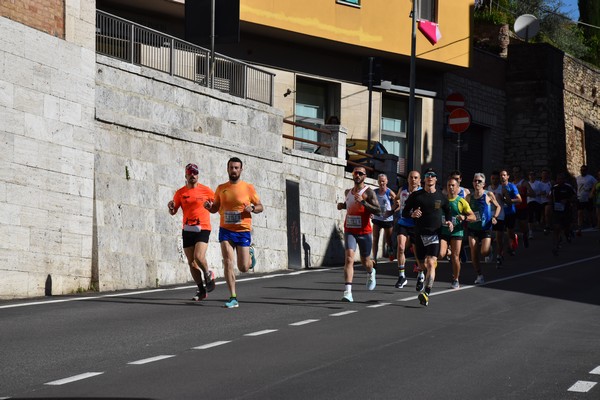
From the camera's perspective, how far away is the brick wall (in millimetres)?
18516

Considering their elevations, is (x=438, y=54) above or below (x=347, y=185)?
above

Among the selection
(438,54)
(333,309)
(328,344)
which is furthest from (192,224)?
(438,54)

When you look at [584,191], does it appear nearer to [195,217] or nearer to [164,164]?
[164,164]

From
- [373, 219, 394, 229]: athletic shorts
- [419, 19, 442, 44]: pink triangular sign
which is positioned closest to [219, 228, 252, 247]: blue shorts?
[373, 219, 394, 229]: athletic shorts

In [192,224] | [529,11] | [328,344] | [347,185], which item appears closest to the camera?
[328,344]

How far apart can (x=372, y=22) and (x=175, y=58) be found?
1339cm

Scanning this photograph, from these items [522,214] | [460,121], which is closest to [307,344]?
[522,214]

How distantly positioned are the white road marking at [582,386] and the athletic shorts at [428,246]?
767 centimetres

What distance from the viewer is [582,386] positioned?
9938 millimetres

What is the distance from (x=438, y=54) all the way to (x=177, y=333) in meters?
26.4

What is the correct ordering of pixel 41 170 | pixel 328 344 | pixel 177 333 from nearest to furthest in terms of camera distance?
pixel 328 344 < pixel 177 333 < pixel 41 170

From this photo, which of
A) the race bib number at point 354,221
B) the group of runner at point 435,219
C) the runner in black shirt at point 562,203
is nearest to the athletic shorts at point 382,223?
the group of runner at point 435,219

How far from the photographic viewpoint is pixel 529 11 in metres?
51.4

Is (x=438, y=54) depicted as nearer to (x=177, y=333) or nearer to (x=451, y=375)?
(x=177, y=333)
